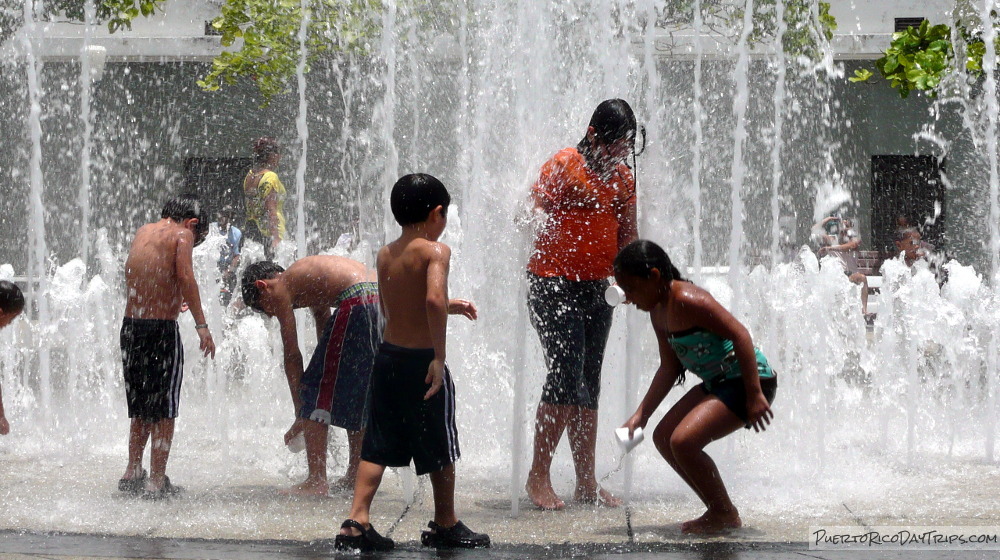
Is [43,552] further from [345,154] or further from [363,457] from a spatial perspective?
[345,154]

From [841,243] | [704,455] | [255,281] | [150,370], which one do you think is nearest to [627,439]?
[704,455]

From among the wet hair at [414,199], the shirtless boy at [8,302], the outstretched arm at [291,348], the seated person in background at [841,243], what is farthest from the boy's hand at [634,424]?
the seated person in background at [841,243]

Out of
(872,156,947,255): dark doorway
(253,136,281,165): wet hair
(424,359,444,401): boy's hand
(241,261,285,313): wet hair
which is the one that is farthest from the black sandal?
(872,156,947,255): dark doorway

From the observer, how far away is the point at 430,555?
3.19 meters

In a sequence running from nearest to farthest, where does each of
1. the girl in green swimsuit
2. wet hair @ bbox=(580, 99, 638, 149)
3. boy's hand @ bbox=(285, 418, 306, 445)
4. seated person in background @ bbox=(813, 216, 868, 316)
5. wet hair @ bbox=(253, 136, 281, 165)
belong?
the girl in green swimsuit
wet hair @ bbox=(580, 99, 638, 149)
boy's hand @ bbox=(285, 418, 306, 445)
wet hair @ bbox=(253, 136, 281, 165)
seated person in background @ bbox=(813, 216, 868, 316)

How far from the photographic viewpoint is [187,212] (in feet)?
14.4

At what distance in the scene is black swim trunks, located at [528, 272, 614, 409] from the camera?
386 cm

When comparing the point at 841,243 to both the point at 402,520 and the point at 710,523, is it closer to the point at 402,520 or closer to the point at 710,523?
the point at 710,523

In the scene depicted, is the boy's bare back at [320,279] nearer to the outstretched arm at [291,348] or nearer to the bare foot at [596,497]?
the outstretched arm at [291,348]

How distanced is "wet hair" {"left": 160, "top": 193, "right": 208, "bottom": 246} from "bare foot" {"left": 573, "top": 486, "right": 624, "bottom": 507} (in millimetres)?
1820

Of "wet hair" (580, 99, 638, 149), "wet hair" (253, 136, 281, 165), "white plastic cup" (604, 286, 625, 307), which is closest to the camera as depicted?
"white plastic cup" (604, 286, 625, 307)

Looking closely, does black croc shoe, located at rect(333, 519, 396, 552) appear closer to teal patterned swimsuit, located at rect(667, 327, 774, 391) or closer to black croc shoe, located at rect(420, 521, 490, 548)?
black croc shoe, located at rect(420, 521, 490, 548)

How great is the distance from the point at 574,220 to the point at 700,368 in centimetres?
74

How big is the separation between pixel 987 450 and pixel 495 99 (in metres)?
2.90
